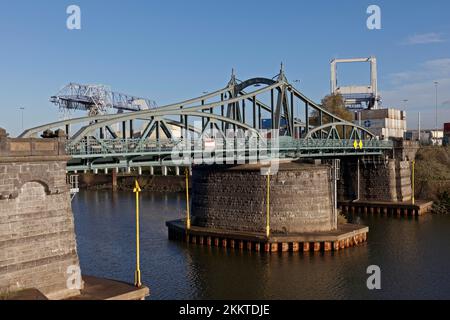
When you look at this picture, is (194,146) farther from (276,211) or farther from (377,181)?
(377,181)

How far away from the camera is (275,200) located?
A: 3891 centimetres

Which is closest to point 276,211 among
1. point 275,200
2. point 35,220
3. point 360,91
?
point 275,200

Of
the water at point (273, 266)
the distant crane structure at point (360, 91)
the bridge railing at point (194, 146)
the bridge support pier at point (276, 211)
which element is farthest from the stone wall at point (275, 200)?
the distant crane structure at point (360, 91)

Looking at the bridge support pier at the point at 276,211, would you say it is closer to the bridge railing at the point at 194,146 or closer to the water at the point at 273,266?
the water at the point at 273,266

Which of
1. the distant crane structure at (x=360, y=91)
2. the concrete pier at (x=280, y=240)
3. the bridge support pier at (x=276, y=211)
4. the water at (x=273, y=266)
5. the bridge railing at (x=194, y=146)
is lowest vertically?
the water at (x=273, y=266)

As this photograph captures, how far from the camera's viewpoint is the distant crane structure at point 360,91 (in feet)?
413

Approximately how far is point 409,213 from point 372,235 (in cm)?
1387

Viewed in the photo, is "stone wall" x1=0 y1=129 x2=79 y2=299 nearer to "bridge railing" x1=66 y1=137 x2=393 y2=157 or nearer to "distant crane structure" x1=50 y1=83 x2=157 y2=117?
"bridge railing" x1=66 y1=137 x2=393 y2=157

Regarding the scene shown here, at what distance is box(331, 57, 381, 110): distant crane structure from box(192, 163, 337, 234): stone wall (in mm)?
88451

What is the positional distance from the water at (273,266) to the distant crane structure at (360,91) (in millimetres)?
81058

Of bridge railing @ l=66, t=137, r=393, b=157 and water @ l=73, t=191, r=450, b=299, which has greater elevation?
bridge railing @ l=66, t=137, r=393, b=157

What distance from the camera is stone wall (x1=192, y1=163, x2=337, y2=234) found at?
38906mm

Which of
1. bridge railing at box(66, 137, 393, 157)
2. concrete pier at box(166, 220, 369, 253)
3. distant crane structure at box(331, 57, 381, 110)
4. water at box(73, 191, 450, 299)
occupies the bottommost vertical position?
water at box(73, 191, 450, 299)

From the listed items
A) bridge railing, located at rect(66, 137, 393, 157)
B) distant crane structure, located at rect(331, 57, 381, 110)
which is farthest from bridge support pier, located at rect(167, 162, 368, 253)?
distant crane structure, located at rect(331, 57, 381, 110)
